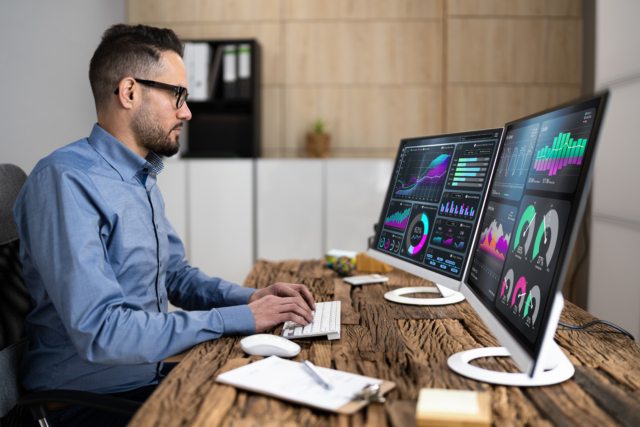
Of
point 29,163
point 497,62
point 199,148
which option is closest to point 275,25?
point 199,148

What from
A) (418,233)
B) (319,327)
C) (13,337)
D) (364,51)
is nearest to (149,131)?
(13,337)

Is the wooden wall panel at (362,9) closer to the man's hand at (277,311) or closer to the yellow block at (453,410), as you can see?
the man's hand at (277,311)

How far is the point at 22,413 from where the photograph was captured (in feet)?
3.48

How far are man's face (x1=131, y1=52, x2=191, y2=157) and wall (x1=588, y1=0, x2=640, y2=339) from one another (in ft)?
6.17

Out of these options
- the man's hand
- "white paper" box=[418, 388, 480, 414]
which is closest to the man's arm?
the man's hand

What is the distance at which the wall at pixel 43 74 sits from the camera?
196 cm

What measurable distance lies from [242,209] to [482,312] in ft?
8.20

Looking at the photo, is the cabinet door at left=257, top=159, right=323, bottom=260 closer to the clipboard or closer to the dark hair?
the dark hair

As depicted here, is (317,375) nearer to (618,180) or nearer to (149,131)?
(149,131)

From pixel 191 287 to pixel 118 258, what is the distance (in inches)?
A: 15.3

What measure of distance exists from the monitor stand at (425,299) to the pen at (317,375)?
0.56 metres

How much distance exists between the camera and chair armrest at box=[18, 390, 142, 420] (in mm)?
877

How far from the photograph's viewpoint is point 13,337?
1.07 meters

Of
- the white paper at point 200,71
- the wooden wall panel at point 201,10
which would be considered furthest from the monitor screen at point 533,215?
the wooden wall panel at point 201,10
